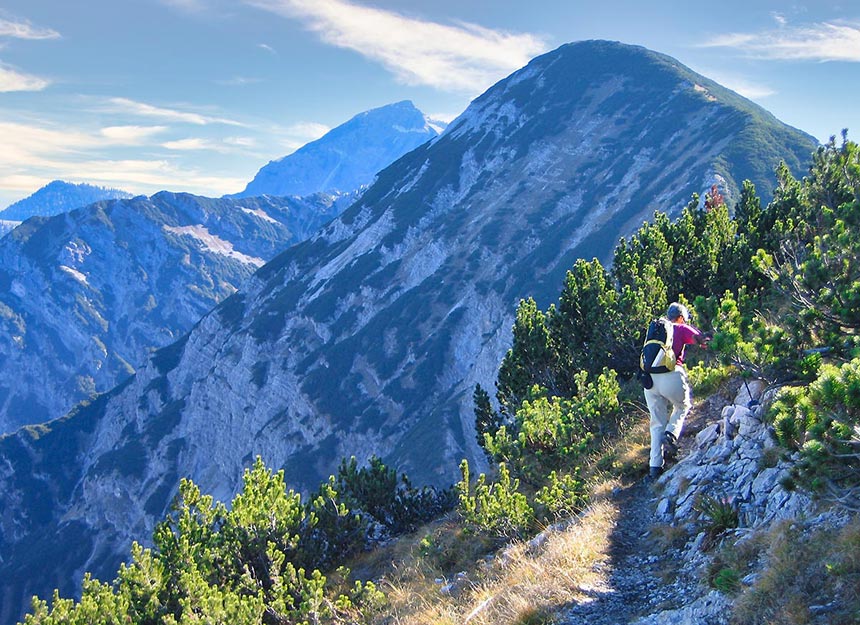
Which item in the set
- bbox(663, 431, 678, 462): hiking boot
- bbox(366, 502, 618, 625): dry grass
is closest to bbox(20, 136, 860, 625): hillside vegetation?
bbox(366, 502, 618, 625): dry grass

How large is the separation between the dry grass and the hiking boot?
1551 mm

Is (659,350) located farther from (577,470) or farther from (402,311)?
(402,311)

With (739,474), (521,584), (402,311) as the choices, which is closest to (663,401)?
(739,474)

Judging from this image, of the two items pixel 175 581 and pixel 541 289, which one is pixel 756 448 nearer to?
pixel 175 581

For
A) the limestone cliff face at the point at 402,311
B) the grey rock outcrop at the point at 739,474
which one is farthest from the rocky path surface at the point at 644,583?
the limestone cliff face at the point at 402,311

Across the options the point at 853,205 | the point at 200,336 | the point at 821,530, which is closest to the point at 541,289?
the point at 853,205

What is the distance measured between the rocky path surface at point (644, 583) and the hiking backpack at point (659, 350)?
2.06 metres

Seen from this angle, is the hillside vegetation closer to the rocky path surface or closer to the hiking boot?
the rocky path surface

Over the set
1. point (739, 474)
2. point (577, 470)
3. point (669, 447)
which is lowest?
point (577, 470)

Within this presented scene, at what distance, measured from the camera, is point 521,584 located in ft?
25.0

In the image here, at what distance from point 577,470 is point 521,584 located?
3.49 meters

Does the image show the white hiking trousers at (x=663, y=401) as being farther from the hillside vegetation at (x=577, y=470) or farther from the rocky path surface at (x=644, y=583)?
the hillside vegetation at (x=577, y=470)

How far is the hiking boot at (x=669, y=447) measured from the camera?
9.73 metres

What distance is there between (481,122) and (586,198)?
2274 inches
